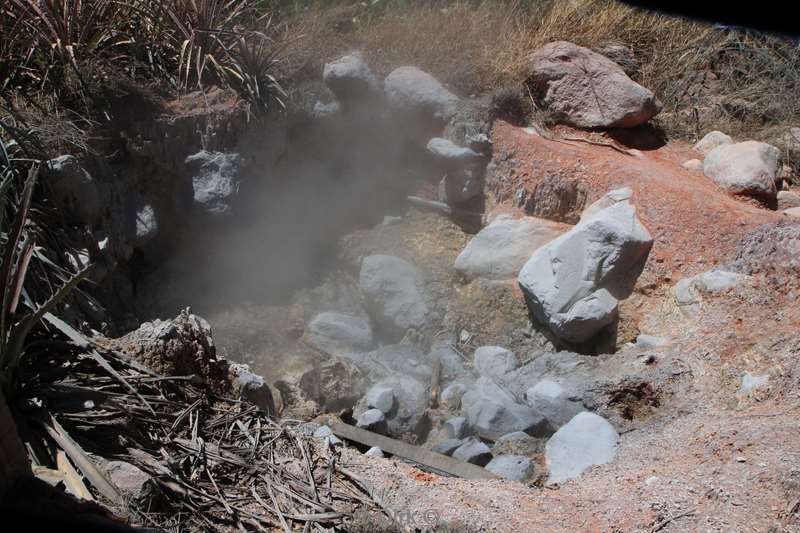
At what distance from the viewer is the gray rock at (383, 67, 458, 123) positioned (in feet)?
24.5

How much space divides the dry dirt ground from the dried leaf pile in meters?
0.35

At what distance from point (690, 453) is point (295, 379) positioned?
307cm

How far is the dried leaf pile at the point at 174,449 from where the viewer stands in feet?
9.50

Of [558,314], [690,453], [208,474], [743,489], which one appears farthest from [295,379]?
[743,489]

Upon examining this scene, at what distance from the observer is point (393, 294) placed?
6.57 m

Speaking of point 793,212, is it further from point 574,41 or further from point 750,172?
point 574,41

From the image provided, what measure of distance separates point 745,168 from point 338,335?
3779mm

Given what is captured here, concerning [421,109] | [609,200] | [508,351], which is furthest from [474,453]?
[421,109]

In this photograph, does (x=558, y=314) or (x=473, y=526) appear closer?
(x=473, y=526)

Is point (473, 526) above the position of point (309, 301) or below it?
above

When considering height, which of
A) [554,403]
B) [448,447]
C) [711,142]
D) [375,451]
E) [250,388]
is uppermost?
[711,142]

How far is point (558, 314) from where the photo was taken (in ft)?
18.5

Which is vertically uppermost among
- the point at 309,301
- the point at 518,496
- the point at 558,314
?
the point at 518,496

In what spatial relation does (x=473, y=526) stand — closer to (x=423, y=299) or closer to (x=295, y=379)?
(x=295, y=379)
